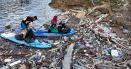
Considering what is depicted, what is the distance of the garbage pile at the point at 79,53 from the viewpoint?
535 inches

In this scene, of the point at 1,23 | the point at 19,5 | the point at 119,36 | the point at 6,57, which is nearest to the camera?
the point at 6,57

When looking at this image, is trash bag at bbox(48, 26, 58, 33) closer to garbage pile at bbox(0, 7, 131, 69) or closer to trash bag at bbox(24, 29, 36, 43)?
garbage pile at bbox(0, 7, 131, 69)

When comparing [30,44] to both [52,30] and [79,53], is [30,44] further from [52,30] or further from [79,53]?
[79,53]

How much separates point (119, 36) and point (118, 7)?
21.4ft

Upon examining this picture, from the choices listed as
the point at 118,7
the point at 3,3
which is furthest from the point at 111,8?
the point at 3,3

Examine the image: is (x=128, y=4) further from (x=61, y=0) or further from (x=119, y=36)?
(x=119, y=36)

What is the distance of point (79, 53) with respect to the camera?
1502 cm

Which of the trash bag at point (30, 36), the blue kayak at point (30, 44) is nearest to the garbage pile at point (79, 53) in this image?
the blue kayak at point (30, 44)

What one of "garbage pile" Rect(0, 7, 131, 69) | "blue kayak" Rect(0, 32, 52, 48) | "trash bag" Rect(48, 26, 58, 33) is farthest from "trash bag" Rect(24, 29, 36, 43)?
"trash bag" Rect(48, 26, 58, 33)

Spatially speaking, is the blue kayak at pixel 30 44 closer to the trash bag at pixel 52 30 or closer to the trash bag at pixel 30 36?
the trash bag at pixel 30 36

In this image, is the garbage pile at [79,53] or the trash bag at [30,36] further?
the trash bag at [30,36]

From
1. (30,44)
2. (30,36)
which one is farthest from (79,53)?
(30,36)

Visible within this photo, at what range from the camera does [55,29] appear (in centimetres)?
1753

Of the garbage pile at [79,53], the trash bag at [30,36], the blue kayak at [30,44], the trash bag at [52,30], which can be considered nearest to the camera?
the garbage pile at [79,53]
